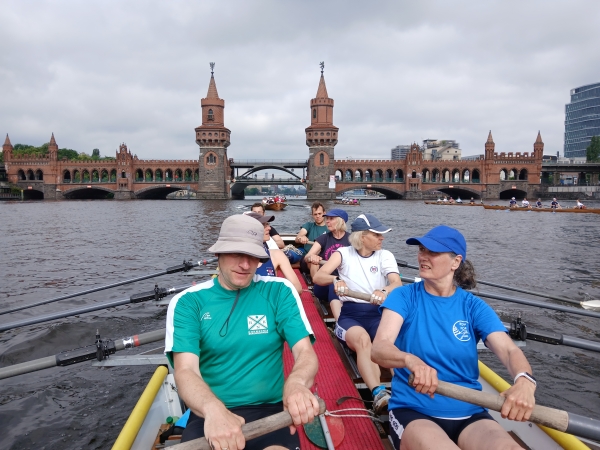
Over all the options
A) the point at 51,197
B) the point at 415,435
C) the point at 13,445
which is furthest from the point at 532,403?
the point at 51,197

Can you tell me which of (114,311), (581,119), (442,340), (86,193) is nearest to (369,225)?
(442,340)

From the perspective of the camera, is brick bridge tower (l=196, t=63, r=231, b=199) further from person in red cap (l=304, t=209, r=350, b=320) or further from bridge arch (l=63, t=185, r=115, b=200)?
person in red cap (l=304, t=209, r=350, b=320)

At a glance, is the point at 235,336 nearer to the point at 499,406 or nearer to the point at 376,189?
the point at 499,406

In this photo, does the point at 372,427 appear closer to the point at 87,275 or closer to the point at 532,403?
the point at 532,403

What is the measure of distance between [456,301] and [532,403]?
735 mm

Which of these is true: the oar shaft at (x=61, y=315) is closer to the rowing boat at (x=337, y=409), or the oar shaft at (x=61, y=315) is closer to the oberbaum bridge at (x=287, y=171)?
the rowing boat at (x=337, y=409)

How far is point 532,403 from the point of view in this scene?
2385 millimetres

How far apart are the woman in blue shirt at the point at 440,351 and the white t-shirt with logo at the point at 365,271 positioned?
1652mm

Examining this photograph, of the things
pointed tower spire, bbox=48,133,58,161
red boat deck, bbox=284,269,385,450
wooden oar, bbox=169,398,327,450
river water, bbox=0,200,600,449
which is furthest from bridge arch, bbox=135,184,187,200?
wooden oar, bbox=169,398,327,450

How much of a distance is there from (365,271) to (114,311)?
6987 millimetres

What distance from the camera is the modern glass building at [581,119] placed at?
143m

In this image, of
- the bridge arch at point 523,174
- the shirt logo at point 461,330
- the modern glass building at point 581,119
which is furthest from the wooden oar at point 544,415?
the modern glass building at point 581,119

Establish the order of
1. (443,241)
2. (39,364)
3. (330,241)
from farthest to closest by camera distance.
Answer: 1. (330,241)
2. (39,364)
3. (443,241)

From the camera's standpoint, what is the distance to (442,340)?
2773 mm
